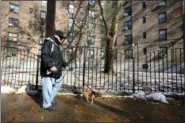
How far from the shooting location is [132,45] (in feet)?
131

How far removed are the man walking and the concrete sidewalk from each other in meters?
0.44

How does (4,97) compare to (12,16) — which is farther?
(12,16)

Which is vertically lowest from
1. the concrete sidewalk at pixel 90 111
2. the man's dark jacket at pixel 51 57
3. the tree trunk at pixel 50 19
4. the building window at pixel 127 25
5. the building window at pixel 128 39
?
the concrete sidewalk at pixel 90 111

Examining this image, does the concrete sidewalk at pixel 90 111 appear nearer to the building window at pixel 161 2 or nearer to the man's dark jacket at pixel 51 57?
the man's dark jacket at pixel 51 57

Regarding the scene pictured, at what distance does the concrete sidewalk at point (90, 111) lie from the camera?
5.66 m

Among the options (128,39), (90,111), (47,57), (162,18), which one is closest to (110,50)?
(90,111)

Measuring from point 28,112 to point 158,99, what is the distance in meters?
4.05

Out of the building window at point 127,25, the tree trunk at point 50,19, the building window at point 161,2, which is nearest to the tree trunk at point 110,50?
the tree trunk at point 50,19

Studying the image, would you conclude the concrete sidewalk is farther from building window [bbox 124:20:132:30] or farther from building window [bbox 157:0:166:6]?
building window [bbox 124:20:132:30]

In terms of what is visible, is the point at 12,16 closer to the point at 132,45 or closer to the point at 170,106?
the point at 132,45

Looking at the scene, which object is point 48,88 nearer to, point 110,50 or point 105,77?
point 105,77

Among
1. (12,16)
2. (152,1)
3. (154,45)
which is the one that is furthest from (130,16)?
(12,16)

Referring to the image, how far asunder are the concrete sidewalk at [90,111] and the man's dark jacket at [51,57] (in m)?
0.98

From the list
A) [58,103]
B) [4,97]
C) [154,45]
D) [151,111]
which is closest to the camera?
[151,111]
